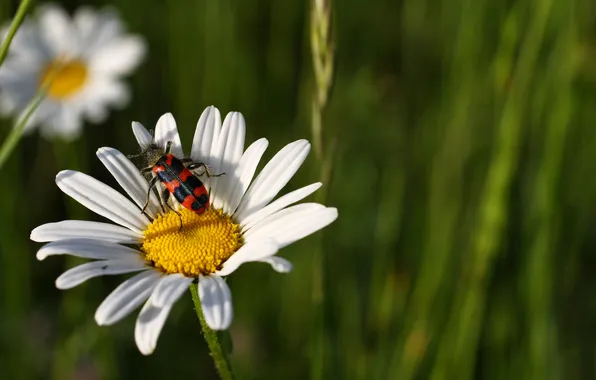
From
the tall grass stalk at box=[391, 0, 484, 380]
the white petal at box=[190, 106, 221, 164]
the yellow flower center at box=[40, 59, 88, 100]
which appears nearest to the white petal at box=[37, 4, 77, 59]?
the yellow flower center at box=[40, 59, 88, 100]

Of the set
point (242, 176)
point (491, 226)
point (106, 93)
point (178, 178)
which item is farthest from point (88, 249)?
point (106, 93)

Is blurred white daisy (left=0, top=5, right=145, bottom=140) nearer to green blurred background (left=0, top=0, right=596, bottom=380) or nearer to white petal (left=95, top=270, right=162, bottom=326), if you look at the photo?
green blurred background (left=0, top=0, right=596, bottom=380)

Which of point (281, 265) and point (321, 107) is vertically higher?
point (321, 107)

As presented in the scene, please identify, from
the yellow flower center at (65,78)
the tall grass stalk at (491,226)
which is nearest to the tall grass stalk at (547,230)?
the tall grass stalk at (491,226)

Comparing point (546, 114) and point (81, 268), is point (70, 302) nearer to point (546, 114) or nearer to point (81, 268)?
point (81, 268)

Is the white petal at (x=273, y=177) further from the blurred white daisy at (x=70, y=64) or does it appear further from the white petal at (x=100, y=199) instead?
the blurred white daisy at (x=70, y=64)

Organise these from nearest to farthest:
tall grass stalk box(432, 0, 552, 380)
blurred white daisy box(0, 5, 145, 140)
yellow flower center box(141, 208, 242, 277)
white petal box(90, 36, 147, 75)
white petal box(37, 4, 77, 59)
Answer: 1. yellow flower center box(141, 208, 242, 277)
2. tall grass stalk box(432, 0, 552, 380)
3. blurred white daisy box(0, 5, 145, 140)
4. white petal box(90, 36, 147, 75)
5. white petal box(37, 4, 77, 59)

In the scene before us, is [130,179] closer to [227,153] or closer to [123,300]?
[227,153]
